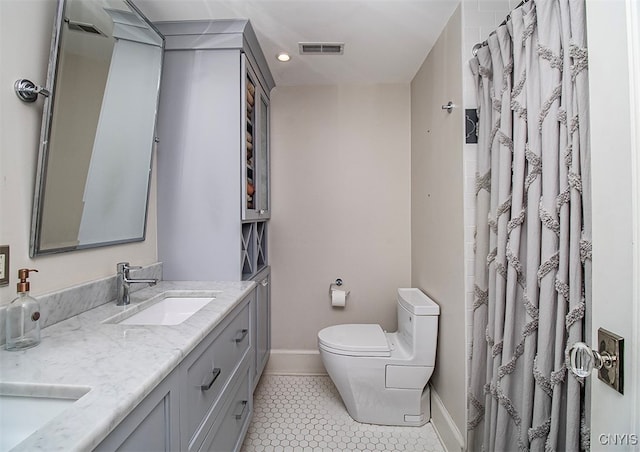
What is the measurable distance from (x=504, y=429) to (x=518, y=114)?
1.20 m

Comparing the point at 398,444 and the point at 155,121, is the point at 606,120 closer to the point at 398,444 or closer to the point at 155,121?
the point at 155,121

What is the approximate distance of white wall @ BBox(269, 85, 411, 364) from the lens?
8.12 ft

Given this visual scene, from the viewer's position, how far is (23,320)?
0.86 meters

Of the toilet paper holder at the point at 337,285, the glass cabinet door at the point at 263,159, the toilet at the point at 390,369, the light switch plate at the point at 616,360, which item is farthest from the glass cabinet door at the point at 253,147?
the light switch plate at the point at 616,360

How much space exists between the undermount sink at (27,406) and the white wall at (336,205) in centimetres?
→ 189

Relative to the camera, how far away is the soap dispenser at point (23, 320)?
833mm

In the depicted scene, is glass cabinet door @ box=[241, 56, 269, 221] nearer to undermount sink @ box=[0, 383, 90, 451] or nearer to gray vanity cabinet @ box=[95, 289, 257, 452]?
gray vanity cabinet @ box=[95, 289, 257, 452]

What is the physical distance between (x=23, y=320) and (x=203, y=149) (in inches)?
43.4

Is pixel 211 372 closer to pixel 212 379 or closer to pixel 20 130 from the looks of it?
pixel 212 379

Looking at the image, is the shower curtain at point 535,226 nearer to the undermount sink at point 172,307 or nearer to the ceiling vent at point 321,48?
the ceiling vent at point 321,48

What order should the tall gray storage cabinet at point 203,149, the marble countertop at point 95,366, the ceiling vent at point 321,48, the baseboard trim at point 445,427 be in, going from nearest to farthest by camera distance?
the marble countertop at point 95,366 < the baseboard trim at point 445,427 < the tall gray storage cabinet at point 203,149 < the ceiling vent at point 321,48

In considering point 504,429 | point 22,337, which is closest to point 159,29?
point 22,337

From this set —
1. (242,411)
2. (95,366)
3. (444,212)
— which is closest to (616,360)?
(95,366)

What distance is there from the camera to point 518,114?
111 cm
